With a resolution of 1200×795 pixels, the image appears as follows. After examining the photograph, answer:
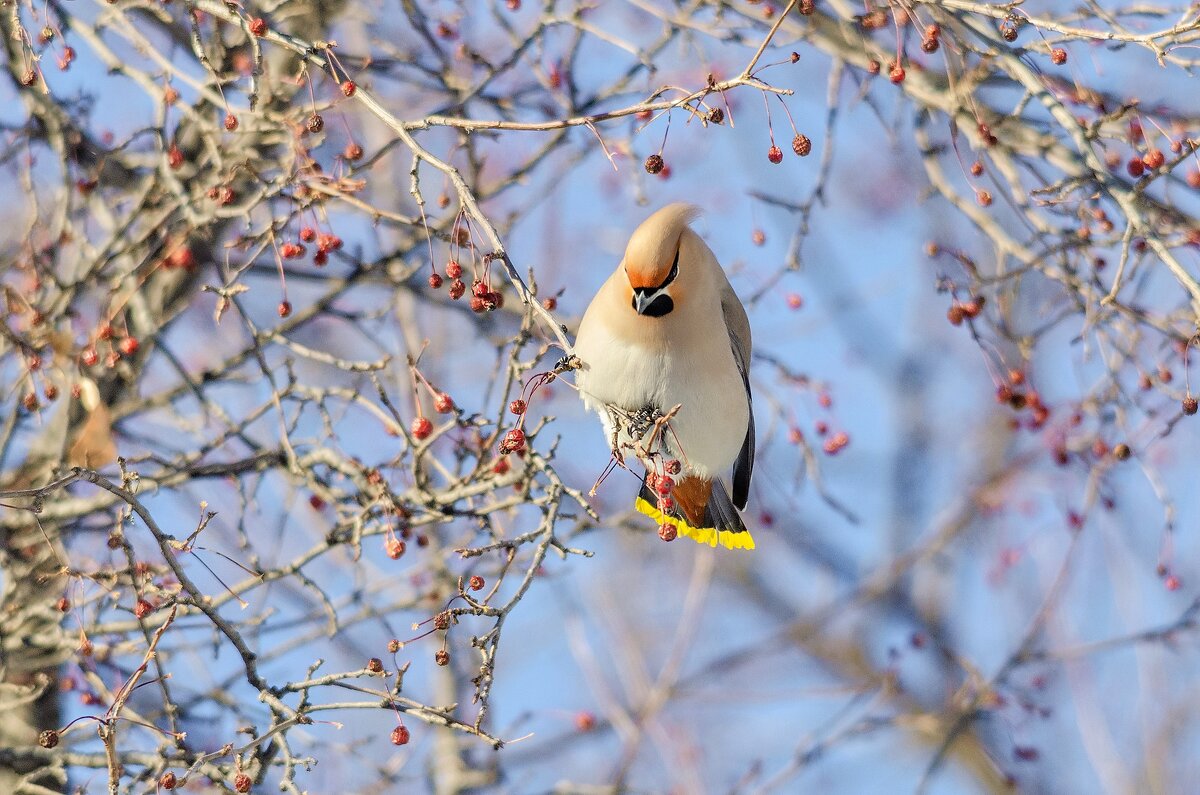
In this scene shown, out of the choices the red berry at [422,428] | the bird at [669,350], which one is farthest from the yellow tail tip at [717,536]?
the red berry at [422,428]

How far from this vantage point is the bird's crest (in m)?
3.27

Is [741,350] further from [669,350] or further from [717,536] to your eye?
[717,536]

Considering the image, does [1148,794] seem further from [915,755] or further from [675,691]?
[675,691]

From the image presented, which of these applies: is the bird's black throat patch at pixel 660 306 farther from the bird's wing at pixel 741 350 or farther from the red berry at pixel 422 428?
the red berry at pixel 422 428

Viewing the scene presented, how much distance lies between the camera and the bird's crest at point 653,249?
327 centimetres

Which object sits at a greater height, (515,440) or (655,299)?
(655,299)

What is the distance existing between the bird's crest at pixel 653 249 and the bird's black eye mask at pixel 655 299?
0.06 feet

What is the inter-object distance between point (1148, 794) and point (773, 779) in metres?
3.93

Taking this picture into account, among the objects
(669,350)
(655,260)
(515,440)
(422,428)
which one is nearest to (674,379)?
(669,350)

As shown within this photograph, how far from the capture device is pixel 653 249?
129 inches

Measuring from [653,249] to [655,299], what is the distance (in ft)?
0.41

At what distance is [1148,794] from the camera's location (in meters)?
7.30

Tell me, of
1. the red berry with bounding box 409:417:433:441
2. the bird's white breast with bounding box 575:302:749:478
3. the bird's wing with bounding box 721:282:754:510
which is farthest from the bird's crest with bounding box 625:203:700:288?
the red berry with bounding box 409:417:433:441

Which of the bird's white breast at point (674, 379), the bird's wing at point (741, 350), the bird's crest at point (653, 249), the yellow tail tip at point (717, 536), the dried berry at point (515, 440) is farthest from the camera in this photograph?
the yellow tail tip at point (717, 536)
